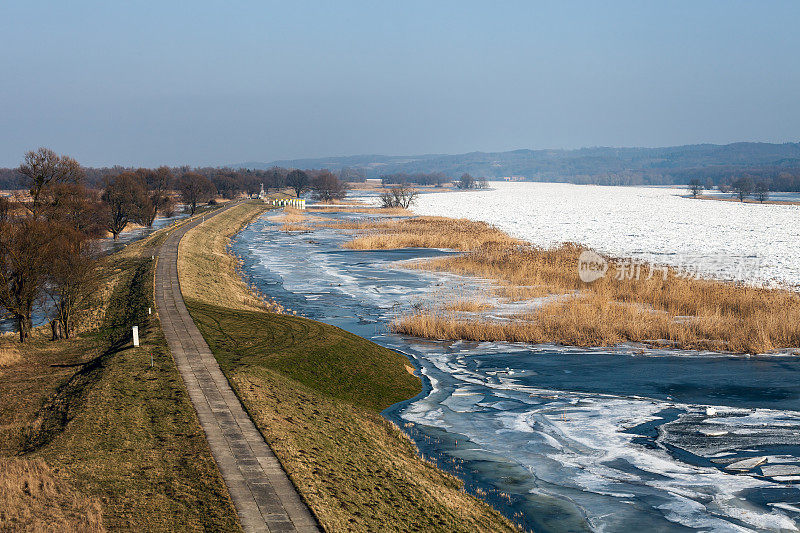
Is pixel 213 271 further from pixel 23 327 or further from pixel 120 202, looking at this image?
pixel 120 202

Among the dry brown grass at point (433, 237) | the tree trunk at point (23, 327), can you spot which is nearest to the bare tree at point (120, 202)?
the dry brown grass at point (433, 237)

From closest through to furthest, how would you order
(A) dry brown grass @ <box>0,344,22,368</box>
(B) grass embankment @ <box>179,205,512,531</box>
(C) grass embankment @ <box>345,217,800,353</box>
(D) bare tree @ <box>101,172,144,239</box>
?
(B) grass embankment @ <box>179,205,512,531</box> < (A) dry brown grass @ <box>0,344,22,368</box> < (C) grass embankment @ <box>345,217,800,353</box> < (D) bare tree @ <box>101,172,144,239</box>

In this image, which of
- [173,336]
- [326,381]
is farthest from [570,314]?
[173,336]

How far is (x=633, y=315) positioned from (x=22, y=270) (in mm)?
31901

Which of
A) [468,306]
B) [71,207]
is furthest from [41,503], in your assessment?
[71,207]

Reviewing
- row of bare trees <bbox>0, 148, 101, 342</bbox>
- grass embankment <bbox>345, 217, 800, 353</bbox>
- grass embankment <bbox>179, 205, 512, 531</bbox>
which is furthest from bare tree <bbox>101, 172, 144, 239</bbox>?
grass embankment <bbox>345, 217, 800, 353</bbox>

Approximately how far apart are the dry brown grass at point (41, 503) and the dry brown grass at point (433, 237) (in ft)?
191

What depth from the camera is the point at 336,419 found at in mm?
21719

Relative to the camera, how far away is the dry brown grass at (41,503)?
1264 centimetres

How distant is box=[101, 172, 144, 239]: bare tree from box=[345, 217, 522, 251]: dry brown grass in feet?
114

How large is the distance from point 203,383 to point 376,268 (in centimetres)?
3832

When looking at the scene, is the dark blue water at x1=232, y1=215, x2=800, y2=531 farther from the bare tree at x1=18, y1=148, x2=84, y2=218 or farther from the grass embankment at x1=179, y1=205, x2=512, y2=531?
the bare tree at x1=18, y1=148, x2=84, y2=218

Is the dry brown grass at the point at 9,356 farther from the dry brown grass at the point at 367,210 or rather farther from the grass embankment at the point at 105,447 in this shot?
the dry brown grass at the point at 367,210

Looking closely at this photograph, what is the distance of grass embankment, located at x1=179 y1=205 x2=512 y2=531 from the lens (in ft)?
50.0
